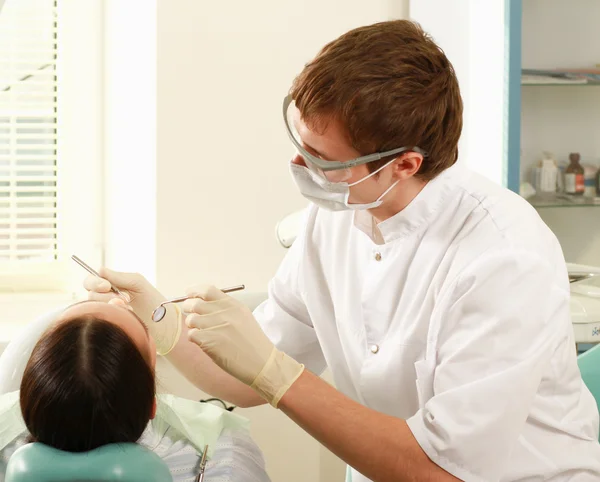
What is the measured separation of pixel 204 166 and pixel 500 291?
1.24 metres

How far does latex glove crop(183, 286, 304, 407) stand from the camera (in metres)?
1.26

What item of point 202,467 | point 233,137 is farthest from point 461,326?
point 233,137

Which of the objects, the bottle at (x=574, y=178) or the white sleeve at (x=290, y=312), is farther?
the bottle at (x=574, y=178)

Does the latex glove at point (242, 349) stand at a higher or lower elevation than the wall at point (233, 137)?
lower

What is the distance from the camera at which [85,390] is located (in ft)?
3.51

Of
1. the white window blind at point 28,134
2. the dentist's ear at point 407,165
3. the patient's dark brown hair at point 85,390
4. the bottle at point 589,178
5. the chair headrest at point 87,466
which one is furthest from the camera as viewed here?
the white window blind at point 28,134

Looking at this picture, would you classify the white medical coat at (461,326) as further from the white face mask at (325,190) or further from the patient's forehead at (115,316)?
the patient's forehead at (115,316)

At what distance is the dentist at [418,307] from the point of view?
1237 millimetres

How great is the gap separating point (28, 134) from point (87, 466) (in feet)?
6.55

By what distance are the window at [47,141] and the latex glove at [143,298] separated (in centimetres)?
128

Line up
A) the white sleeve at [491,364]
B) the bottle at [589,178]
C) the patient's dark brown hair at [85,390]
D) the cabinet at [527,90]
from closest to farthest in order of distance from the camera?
the patient's dark brown hair at [85,390], the white sleeve at [491,364], the cabinet at [527,90], the bottle at [589,178]

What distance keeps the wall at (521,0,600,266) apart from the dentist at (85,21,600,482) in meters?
1.10

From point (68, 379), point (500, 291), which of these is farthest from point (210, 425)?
point (500, 291)

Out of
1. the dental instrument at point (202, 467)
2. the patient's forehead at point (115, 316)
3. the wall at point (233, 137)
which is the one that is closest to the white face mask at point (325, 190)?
the patient's forehead at point (115, 316)
